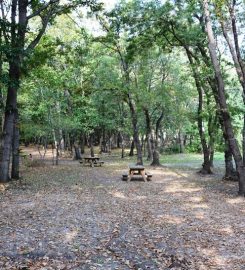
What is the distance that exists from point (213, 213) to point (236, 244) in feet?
9.65

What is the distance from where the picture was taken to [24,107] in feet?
107

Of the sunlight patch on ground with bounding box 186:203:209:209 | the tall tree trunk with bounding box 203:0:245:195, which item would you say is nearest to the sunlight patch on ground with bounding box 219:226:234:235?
the sunlight patch on ground with bounding box 186:203:209:209

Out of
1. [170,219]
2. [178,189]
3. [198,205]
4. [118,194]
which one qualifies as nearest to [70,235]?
[170,219]

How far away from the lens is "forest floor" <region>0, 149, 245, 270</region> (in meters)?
6.58

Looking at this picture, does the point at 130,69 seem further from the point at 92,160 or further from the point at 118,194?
the point at 118,194

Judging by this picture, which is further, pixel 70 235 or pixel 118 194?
pixel 118 194

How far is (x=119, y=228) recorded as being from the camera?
8.69 meters

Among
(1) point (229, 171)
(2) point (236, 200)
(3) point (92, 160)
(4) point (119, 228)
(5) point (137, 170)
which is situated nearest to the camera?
(4) point (119, 228)

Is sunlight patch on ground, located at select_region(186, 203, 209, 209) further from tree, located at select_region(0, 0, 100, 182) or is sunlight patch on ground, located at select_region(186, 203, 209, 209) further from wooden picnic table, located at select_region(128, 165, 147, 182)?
tree, located at select_region(0, 0, 100, 182)

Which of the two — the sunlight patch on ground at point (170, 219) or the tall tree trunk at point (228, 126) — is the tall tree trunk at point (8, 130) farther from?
the tall tree trunk at point (228, 126)

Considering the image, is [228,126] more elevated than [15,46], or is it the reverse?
[15,46]

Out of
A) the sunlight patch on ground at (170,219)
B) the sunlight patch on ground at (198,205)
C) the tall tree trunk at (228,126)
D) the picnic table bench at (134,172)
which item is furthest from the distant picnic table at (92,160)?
the sunlight patch on ground at (170,219)

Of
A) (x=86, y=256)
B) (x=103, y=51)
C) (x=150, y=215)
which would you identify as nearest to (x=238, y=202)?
(x=150, y=215)

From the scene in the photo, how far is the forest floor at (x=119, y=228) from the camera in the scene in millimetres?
6582
